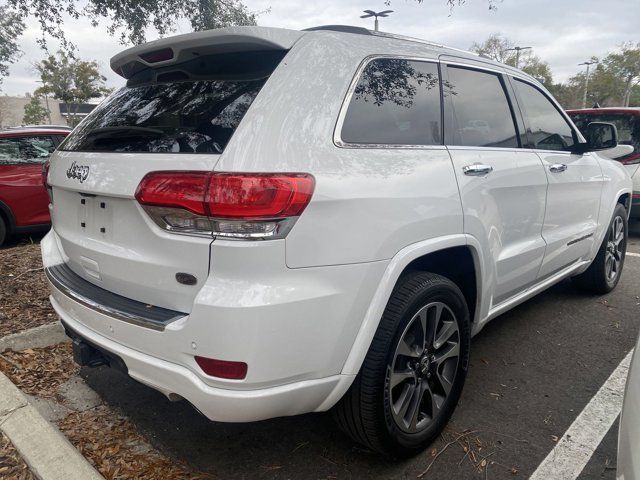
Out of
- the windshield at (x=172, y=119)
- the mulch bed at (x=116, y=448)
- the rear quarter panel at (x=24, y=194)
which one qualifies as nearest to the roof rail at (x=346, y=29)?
the windshield at (x=172, y=119)

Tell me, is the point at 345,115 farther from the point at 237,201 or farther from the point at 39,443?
the point at 39,443

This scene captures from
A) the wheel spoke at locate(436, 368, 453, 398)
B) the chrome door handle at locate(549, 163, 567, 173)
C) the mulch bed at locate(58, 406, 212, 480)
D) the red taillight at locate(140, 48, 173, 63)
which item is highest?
the red taillight at locate(140, 48, 173, 63)

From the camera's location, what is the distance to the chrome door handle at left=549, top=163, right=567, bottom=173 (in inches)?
129

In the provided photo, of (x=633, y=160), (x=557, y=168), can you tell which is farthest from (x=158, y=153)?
(x=633, y=160)

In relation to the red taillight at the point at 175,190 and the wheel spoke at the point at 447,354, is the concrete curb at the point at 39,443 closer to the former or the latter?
the red taillight at the point at 175,190

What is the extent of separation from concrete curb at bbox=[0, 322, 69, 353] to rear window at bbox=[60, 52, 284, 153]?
1571 mm

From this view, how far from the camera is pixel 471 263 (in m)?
2.62

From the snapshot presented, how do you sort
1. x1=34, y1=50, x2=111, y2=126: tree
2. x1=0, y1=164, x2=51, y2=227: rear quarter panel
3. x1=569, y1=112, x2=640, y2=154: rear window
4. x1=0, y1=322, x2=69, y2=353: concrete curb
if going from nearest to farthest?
x1=0, y1=322, x2=69, y2=353: concrete curb < x1=0, y1=164, x2=51, y2=227: rear quarter panel < x1=569, y1=112, x2=640, y2=154: rear window < x1=34, y1=50, x2=111, y2=126: tree

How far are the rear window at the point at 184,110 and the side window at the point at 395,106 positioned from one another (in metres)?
0.40

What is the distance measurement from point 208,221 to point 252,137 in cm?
34

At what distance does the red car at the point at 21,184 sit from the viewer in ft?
21.4

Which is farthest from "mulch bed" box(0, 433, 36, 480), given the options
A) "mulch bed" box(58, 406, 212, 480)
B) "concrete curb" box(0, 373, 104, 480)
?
"mulch bed" box(58, 406, 212, 480)

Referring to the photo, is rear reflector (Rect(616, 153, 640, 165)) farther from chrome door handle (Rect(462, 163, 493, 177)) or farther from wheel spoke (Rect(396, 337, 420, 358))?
wheel spoke (Rect(396, 337, 420, 358))

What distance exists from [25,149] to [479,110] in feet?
20.8
